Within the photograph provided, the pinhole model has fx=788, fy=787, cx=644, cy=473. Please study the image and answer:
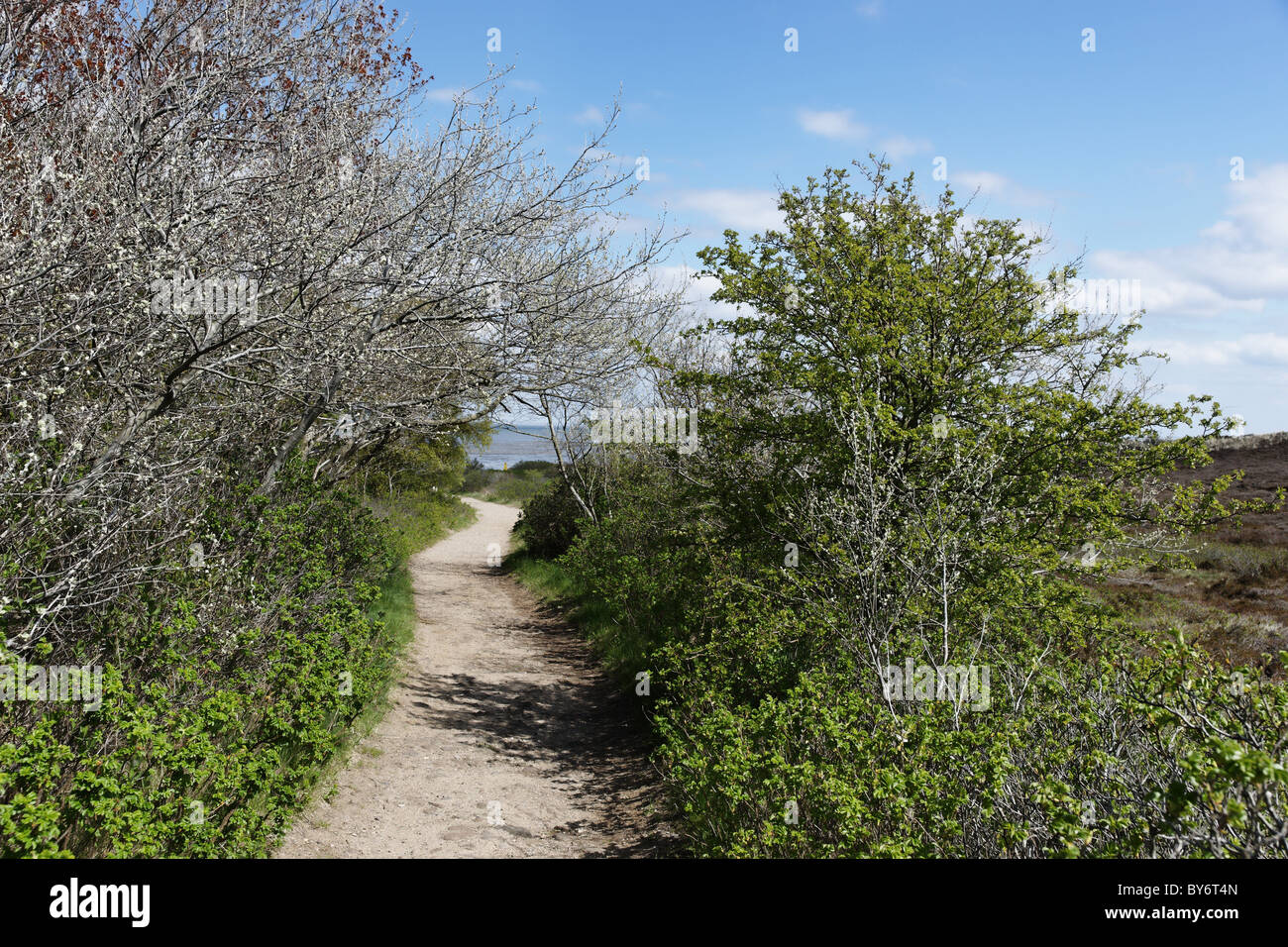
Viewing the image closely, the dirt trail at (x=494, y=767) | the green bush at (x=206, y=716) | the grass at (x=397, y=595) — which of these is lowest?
the dirt trail at (x=494, y=767)

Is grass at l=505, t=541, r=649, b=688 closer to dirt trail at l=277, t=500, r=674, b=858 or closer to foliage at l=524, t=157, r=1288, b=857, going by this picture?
dirt trail at l=277, t=500, r=674, b=858

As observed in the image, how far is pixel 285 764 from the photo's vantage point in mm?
5664

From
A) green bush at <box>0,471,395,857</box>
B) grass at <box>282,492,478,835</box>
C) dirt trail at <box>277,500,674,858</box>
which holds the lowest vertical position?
dirt trail at <box>277,500,674,858</box>

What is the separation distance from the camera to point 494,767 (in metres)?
7.48

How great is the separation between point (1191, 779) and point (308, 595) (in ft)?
22.0

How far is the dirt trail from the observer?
5.80 m

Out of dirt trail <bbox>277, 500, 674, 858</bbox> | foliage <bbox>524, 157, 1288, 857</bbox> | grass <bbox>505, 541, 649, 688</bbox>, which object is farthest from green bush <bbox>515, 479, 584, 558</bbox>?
foliage <bbox>524, 157, 1288, 857</bbox>

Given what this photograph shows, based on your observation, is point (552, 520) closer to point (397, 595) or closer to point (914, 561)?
point (397, 595)

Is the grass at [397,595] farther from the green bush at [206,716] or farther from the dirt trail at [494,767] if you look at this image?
the green bush at [206,716]

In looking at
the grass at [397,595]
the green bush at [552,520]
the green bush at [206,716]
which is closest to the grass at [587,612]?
the green bush at [552,520]

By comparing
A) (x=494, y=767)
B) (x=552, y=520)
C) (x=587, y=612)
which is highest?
(x=552, y=520)

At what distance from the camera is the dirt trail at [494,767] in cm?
580

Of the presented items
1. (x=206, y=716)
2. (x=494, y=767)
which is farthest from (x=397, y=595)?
(x=206, y=716)
